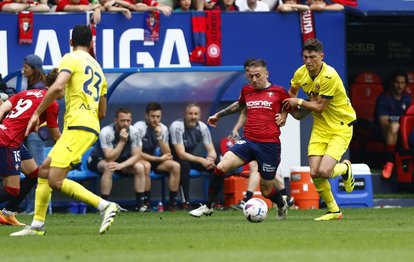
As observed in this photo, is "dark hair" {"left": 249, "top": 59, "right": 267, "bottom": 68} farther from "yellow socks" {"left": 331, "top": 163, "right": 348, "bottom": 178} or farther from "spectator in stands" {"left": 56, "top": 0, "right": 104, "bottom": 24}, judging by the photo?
"spectator in stands" {"left": 56, "top": 0, "right": 104, "bottom": 24}

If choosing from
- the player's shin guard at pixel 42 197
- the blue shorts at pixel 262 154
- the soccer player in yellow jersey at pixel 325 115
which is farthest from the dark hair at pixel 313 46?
the player's shin guard at pixel 42 197

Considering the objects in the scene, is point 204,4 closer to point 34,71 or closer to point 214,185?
point 214,185

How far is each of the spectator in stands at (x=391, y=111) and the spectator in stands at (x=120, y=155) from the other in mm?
4700

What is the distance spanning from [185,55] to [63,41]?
78.9 inches

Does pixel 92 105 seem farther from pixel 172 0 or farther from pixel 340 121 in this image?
pixel 172 0

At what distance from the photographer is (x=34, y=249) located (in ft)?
38.4

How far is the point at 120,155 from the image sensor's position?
2022 cm

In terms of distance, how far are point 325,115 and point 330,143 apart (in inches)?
14.1

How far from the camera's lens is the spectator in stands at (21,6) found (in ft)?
67.3

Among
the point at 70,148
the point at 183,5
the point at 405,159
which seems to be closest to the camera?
Result: the point at 70,148

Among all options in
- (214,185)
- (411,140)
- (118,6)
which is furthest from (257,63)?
(411,140)

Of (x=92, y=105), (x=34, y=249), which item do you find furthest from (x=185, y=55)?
(x=34, y=249)

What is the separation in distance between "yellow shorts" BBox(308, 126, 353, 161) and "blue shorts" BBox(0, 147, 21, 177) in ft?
12.3

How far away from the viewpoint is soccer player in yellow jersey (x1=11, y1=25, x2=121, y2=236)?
12.9 metres
